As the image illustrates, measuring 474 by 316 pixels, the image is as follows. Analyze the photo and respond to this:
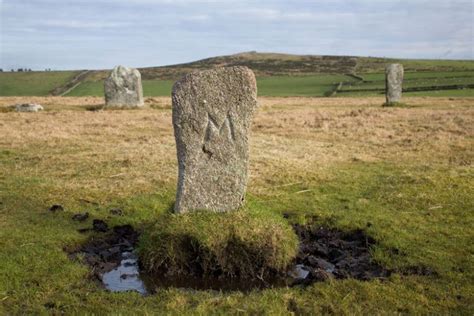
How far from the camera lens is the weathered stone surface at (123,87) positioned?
117 ft

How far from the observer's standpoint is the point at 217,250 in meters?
9.25

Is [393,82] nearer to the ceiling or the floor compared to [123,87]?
Answer: nearer to the floor

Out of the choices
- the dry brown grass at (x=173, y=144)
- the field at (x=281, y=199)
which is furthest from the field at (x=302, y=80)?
the field at (x=281, y=199)

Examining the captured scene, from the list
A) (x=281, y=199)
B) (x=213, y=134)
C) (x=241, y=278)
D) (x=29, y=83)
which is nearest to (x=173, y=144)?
(x=281, y=199)

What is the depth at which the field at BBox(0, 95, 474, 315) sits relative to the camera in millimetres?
7902

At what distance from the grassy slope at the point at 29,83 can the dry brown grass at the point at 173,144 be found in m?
40.4

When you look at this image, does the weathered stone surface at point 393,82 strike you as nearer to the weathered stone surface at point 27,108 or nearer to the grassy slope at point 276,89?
the grassy slope at point 276,89

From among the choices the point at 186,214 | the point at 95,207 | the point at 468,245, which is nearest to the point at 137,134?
the point at 95,207

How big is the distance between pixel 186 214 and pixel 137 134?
14673 mm

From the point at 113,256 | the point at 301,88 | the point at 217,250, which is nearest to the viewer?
the point at 217,250

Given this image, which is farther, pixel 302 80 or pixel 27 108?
pixel 302 80

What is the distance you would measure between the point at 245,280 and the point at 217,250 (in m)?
0.71

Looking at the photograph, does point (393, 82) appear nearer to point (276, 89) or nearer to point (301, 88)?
point (301, 88)

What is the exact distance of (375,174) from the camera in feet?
53.4
